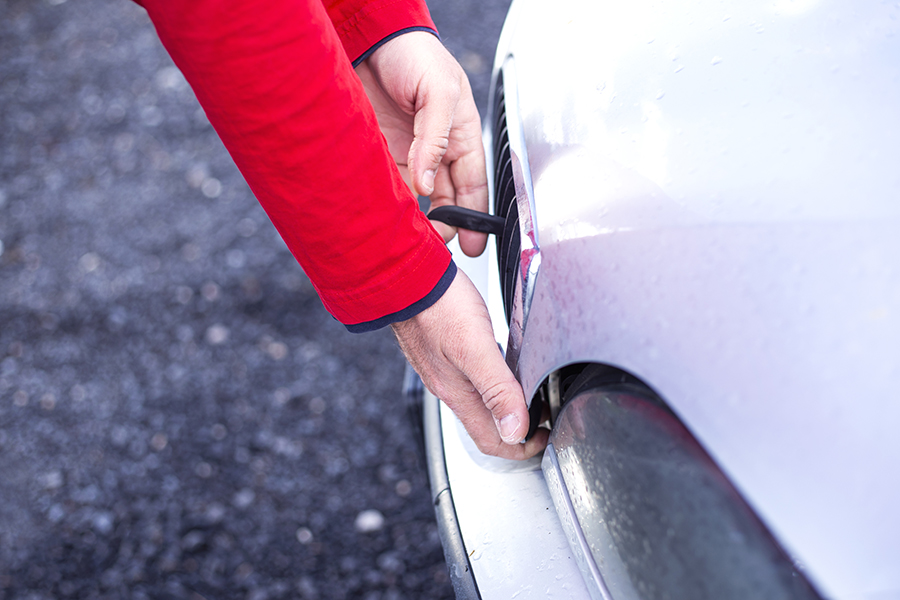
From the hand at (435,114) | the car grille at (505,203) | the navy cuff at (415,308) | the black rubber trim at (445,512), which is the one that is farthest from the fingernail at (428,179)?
the black rubber trim at (445,512)

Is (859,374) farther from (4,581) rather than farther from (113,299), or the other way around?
(113,299)

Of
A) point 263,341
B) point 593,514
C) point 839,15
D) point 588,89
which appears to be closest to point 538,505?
point 593,514

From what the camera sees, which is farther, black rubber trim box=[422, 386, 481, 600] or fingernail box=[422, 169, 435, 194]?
fingernail box=[422, 169, 435, 194]

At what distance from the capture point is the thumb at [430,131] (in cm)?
101

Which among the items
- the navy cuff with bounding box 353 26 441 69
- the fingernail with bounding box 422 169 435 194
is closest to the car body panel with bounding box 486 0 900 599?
the fingernail with bounding box 422 169 435 194

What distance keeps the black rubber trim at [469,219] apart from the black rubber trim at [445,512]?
0.34 meters

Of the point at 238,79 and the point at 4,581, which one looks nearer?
the point at 238,79

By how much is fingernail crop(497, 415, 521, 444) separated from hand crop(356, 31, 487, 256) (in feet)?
1.30

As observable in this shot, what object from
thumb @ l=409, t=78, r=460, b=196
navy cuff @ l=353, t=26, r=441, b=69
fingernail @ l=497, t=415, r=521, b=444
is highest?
navy cuff @ l=353, t=26, r=441, b=69

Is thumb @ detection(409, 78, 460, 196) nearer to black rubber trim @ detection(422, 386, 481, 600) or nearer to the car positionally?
the car

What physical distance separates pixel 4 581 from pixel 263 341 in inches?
34.3

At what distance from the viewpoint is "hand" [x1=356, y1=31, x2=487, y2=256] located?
3.37 feet

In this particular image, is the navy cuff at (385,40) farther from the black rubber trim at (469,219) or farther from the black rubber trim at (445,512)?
the black rubber trim at (445,512)

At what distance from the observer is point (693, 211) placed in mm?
585
